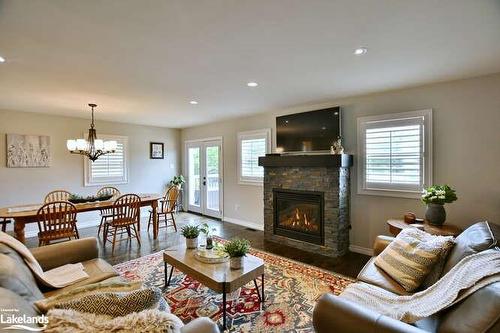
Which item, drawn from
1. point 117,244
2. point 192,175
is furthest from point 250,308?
point 192,175

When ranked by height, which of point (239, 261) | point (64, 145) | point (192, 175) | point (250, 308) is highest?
point (64, 145)

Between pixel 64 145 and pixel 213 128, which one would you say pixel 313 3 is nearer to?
pixel 213 128

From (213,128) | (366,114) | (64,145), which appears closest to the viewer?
(366,114)

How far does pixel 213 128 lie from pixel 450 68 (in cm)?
474

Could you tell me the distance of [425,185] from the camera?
10.7 feet

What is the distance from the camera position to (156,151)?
22.2 feet

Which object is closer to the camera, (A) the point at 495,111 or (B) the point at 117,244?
(A) the point at 495,111

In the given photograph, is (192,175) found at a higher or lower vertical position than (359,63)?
lower

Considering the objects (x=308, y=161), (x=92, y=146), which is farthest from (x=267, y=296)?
(x=92, y=146)

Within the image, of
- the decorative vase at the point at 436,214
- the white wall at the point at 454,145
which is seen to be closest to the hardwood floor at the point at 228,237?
Answer: the white wall at the point at 454,145

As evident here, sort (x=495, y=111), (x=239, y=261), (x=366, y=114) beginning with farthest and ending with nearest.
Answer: (x=366, y=114), (x=495, y=111), (x=239, y=261)

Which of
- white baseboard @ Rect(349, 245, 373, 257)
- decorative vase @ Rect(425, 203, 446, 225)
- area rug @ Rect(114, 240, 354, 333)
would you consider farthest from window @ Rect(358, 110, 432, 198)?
area rug @ Rect(114, 240, 354, 333)

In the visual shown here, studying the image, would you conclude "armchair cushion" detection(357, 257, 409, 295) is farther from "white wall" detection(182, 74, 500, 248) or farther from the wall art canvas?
the wall art canvas

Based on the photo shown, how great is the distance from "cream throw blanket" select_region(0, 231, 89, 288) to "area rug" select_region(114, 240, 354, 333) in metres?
0.89
